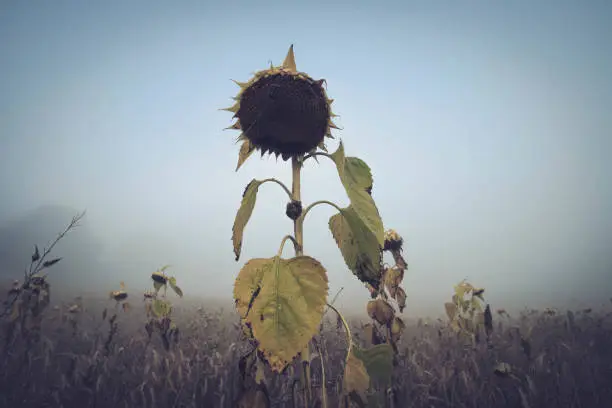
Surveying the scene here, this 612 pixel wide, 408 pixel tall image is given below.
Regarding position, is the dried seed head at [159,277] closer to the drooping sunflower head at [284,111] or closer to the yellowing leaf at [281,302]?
the drooping sunflower head at [284,111]

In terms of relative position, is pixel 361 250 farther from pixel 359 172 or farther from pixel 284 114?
pixel 284 114

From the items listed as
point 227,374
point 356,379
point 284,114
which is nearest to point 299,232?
point 284,114

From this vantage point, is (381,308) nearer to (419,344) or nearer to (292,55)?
(292,55)

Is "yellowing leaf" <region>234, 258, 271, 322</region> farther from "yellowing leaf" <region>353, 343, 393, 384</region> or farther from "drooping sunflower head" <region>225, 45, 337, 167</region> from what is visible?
"yellowing leaf" <region>353, 343, 393, 384</region>

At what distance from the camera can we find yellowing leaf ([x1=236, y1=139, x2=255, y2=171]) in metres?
1.70

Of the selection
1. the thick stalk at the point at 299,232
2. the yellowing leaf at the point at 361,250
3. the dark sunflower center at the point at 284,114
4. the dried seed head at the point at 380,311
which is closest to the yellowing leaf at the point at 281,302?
the thick stalk at the point at 299,232

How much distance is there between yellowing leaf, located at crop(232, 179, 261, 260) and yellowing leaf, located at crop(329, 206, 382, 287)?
41cm

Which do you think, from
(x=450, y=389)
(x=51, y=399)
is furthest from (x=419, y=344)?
(x=51, y=399)

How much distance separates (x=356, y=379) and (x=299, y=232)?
0.66m

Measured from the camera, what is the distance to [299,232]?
1.46m

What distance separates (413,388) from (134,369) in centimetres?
436

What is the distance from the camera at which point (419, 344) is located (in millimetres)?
7941

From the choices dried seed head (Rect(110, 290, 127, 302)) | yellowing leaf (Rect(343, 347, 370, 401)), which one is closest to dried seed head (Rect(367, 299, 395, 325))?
yellowing leaf (Rect(343, 347, 370, 401))

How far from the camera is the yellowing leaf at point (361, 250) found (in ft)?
5.05
